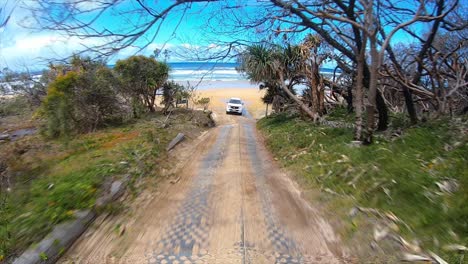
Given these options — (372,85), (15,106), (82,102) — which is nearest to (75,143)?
(82,102)

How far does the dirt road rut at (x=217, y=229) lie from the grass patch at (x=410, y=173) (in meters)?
0.88

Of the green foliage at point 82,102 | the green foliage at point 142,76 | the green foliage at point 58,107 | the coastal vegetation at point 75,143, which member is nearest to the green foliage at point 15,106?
the coastal vegetation at point 75,143

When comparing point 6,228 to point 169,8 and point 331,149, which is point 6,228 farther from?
point 331,149

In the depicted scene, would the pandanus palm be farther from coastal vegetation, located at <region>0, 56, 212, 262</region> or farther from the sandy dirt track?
the sandy dirt track

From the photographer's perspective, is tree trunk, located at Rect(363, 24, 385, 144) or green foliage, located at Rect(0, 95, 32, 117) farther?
green foliage, located at Rect(0, 95, 32, 117)

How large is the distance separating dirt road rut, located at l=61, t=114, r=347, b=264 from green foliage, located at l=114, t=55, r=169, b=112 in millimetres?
14566

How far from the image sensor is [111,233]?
12.2 feet

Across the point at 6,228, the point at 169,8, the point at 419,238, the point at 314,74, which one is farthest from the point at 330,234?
the point at 314,74

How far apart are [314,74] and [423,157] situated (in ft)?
29.6

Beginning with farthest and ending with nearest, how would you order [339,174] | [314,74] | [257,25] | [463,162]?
[314,74]
[257,25]
[339,174]
[463,162]

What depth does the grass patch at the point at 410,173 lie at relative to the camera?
344 centimetres

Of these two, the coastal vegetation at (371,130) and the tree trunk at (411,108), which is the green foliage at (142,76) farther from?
the tree trunk at (411,108)

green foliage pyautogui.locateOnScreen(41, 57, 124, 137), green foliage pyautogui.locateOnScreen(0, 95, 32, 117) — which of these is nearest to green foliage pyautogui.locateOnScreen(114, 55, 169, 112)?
green foliage pyautogui.locateOnScreen(41, 57, 124, 137)

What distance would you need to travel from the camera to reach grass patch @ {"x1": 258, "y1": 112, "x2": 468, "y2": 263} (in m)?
3.44
